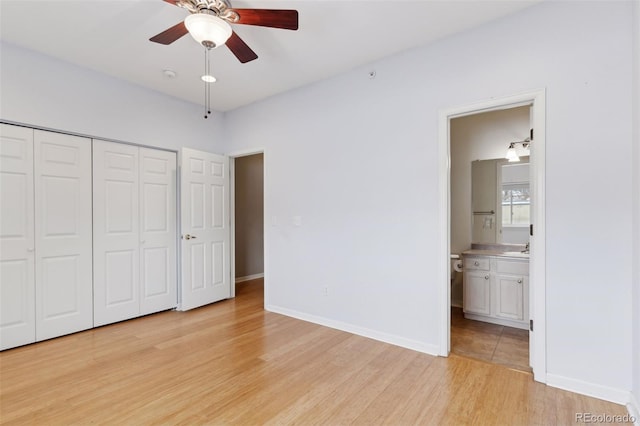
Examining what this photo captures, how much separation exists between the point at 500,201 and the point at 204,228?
3854 mm

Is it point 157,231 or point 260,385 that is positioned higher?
point 157,231

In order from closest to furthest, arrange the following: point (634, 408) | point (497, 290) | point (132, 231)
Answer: point (634, 408)
point (497, 290)
point (132, 231)

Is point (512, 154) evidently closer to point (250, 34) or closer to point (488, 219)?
point (488, 219)

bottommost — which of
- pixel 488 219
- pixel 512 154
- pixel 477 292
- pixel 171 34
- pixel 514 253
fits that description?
pixel 477 292

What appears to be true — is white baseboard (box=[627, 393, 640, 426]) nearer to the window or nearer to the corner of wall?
the corner of wall

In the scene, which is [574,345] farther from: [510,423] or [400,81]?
[400,81]

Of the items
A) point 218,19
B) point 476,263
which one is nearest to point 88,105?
point 218,19

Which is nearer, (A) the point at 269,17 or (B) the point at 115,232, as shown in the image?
(A) the point at 269,17

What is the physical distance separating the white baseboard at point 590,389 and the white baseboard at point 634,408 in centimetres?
3

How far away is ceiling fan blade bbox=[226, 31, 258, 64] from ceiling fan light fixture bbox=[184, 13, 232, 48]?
0.12 meters

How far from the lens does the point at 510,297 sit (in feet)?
10.9

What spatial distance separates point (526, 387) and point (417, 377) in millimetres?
736

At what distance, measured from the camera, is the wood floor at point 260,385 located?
1878 millimetres

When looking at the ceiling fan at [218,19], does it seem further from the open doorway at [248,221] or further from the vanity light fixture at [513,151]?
the open doorway at [248,221]
